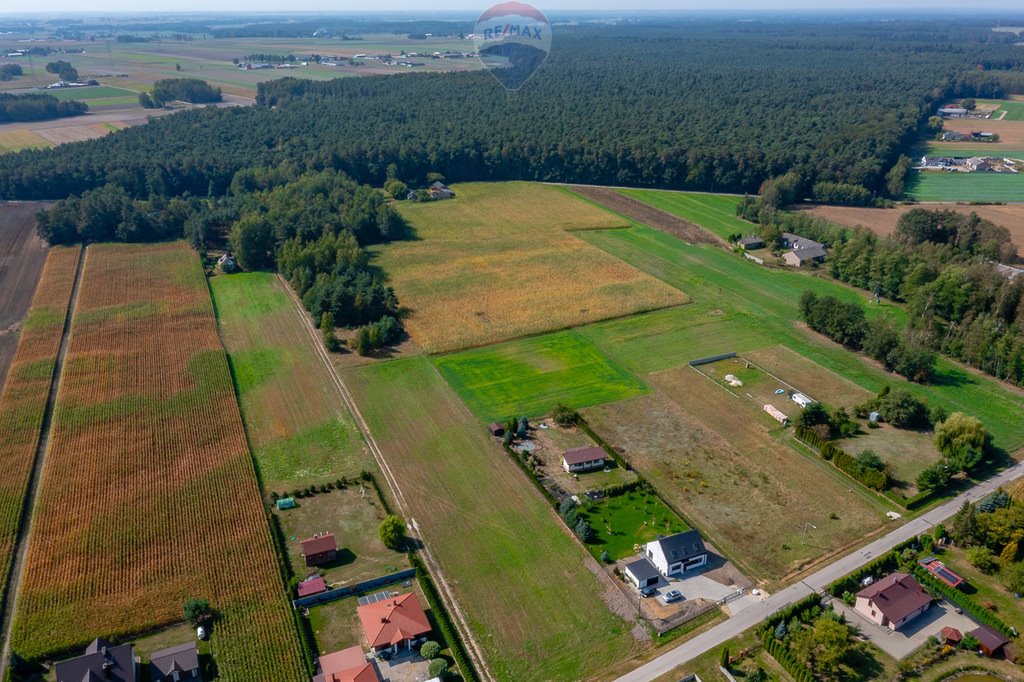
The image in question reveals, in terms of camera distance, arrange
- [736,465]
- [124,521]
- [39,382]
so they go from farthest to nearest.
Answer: [39,382], [736,465], [124,521]

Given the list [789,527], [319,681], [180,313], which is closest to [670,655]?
[789,527]

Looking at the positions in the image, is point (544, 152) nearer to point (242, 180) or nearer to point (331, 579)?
point (242, 180)

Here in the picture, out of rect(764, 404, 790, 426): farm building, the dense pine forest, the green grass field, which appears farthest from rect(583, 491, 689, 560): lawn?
the green grass field

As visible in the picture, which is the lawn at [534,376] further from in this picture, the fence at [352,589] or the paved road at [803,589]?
the paved road at [803,589]

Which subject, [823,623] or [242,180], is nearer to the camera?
[823,623]

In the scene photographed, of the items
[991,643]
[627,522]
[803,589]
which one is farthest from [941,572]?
[627,522]

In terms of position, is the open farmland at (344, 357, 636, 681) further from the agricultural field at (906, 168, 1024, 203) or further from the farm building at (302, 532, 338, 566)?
the agricultural field at (906, 168, 1024, 203)
